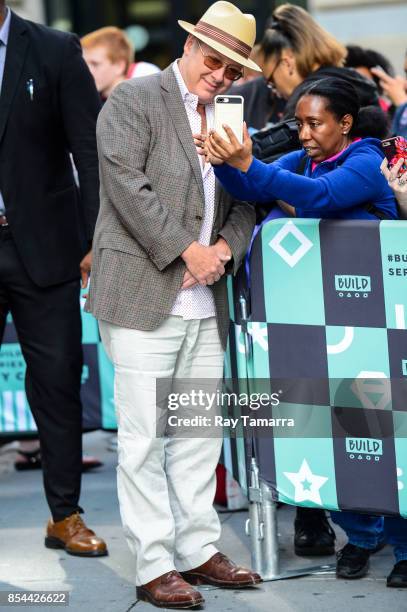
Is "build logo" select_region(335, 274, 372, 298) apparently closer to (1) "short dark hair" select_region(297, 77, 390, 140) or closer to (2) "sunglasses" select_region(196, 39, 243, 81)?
(1) "short dark hair" select_region(297, 77, 390, 140)

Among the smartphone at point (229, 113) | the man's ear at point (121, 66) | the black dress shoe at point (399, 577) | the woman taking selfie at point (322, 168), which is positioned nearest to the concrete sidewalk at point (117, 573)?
the black dress shoe at point (399, 577)

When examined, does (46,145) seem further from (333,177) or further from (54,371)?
(333,177)

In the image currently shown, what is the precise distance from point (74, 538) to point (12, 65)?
6.19ft

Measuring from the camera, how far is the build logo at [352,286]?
3.95 m

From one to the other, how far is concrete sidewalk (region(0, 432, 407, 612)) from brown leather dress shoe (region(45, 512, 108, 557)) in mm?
38

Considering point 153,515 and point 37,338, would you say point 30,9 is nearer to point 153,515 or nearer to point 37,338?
point 37,338

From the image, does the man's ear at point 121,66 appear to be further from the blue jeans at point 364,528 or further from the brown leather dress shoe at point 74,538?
the blue jeans at point 364,528

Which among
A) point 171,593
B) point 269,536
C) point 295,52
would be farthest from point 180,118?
point 171,593

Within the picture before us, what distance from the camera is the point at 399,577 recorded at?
14.0 feet

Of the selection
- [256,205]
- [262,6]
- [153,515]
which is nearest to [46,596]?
[153,515]

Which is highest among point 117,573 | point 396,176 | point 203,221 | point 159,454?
point 396,176

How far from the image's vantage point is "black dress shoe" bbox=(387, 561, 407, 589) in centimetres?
426

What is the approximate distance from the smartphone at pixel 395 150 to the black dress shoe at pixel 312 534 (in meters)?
1.51

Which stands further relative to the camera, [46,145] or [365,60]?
[365,60]
